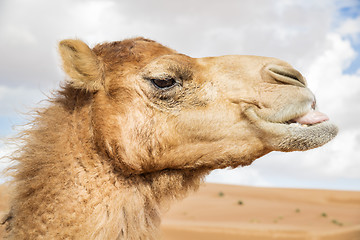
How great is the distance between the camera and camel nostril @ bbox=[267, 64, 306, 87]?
3439 mm

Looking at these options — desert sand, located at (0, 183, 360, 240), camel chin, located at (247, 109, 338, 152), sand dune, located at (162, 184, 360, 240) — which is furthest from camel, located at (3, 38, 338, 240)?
sand dune, located at (162, 184, 360, 240)

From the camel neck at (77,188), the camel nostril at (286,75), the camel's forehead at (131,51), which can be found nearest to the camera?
the camel neck at (77,188)

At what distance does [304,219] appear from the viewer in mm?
21219

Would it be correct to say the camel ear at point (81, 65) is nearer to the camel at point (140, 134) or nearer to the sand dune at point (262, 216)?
the camel at point (140, 134)

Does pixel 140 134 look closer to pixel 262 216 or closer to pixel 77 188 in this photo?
pixel 77 188

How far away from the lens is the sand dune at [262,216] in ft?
51.5

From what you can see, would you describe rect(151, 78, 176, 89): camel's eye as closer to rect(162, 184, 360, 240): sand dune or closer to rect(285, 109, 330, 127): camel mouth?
rect(285, 109, 330, 127): camel mouth

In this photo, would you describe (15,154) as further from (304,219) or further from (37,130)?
(304,219)

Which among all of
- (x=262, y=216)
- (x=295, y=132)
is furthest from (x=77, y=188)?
(x=262, y=216)

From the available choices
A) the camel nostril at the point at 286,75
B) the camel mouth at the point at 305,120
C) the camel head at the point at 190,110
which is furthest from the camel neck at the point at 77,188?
the camel nostril at the point at 286,75

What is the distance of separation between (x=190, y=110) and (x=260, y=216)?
1964 centimetres

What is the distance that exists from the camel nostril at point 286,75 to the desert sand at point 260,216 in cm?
163

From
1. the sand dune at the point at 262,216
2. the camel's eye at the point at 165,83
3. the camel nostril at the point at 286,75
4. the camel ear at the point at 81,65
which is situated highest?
the camel ear at the point at 81,65

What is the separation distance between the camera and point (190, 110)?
3525 mm
